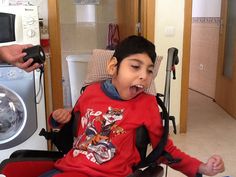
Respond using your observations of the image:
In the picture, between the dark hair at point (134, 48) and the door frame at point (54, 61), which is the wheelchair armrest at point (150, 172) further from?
the door frame at point (54, 61)

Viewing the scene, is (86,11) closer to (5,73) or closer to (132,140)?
(5,73)

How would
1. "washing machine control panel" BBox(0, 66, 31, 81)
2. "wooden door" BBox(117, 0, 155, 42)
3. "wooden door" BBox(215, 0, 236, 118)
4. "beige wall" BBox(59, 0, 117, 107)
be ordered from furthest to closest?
"beige wall" BBox(59, 0, 117, 107) → "wooden door" BBox(215, 0, 236, 118) → "wooden door" BBox(117, 0, 155, 42) → "washing machine control panel" BBox(0, 66, 31, 81)

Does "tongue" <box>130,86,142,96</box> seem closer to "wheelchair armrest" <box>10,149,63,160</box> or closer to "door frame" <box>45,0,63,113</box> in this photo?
"wheelchair armrest" <box>10,149,63,160</box>

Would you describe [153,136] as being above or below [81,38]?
below

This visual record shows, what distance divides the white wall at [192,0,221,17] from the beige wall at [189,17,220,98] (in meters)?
0.06

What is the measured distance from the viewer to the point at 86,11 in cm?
427

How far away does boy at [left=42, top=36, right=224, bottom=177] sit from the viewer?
127 centimetres

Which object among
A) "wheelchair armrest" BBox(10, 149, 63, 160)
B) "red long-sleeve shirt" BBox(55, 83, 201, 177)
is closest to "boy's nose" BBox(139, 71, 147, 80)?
"red long-sleeve shirt" BBox(55, 83, 201, 177)

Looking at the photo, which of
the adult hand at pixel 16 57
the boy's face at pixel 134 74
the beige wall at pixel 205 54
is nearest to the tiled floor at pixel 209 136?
the beige wall at pixel 205 54

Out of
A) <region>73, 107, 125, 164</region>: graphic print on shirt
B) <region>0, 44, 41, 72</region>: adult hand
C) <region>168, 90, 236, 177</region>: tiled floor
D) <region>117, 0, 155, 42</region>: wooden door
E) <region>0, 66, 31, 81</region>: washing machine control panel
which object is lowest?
<region>168, 90, 236, 177</region>: tiled floor

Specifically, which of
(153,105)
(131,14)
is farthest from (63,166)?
(131,14)

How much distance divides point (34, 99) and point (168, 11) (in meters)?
1.46

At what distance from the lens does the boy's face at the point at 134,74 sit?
1328mm

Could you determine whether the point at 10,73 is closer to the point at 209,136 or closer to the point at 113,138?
the point at 113,138
